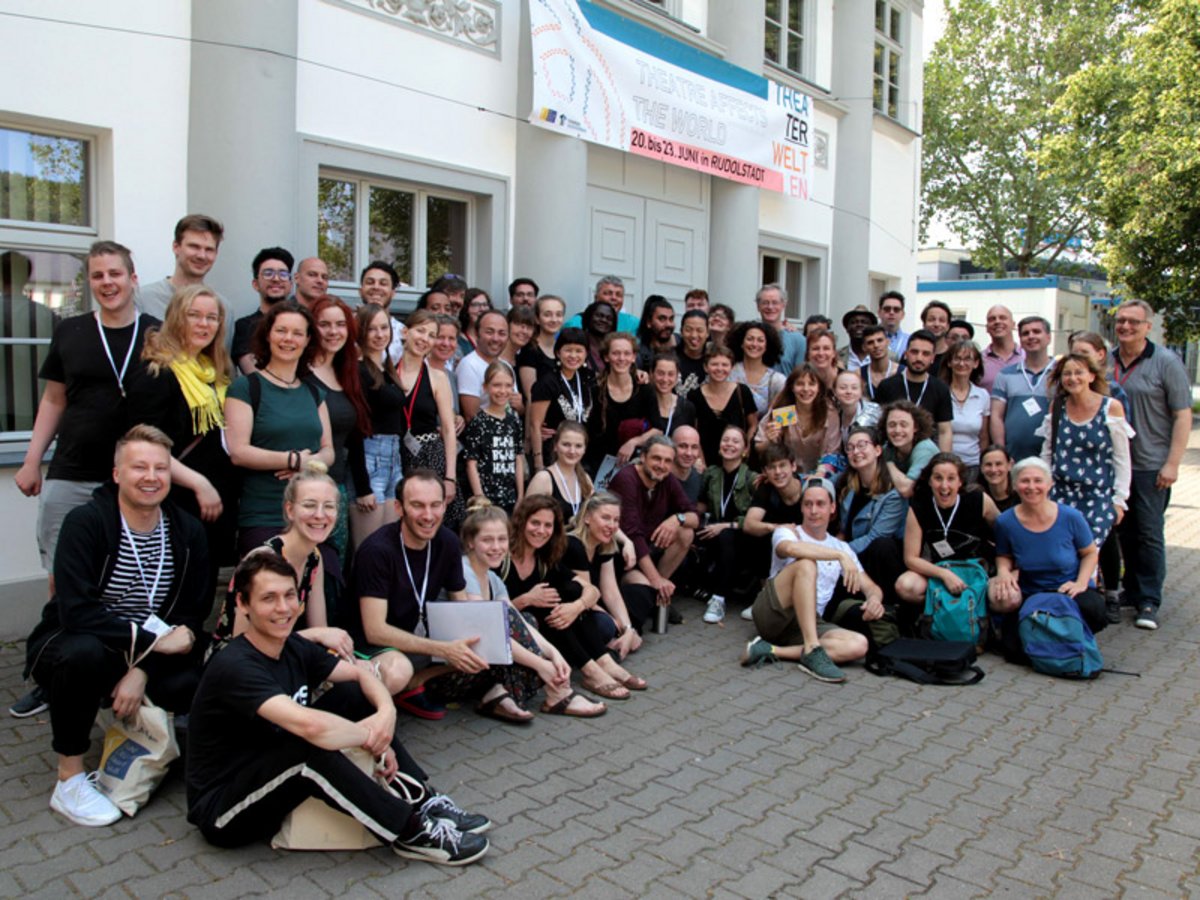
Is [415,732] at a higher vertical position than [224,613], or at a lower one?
lower

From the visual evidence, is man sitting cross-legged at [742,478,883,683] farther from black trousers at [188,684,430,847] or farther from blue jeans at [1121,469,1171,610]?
black trousers at [188,684,430,847]

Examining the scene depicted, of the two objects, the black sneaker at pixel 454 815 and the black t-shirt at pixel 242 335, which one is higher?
the black t-shirt at pixel 242 335

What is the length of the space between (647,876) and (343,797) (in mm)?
1021

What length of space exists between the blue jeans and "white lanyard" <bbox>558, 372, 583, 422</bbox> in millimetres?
3861

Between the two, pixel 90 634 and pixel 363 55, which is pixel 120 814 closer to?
pixel 90 634

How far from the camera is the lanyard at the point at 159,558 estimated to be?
3.74 meters

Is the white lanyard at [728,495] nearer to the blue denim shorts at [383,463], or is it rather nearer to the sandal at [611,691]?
the sandal at [611,691]

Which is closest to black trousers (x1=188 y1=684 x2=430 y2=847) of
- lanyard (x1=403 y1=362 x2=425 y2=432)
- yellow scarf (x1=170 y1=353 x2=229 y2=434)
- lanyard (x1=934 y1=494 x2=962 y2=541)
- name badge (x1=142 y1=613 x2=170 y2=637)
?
name badge (x1=142 y1=613 x2=170 y2=637)

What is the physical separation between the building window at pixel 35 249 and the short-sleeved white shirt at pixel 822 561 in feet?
14.4

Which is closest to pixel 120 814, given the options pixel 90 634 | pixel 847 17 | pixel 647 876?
pixel 90 634

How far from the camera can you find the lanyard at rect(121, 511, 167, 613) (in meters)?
3.74

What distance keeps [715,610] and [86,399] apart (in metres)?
4.06

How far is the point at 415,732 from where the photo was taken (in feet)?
14.7

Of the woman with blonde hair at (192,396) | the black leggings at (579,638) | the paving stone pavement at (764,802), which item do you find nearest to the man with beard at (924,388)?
the paving stone pavement at (764,802)
